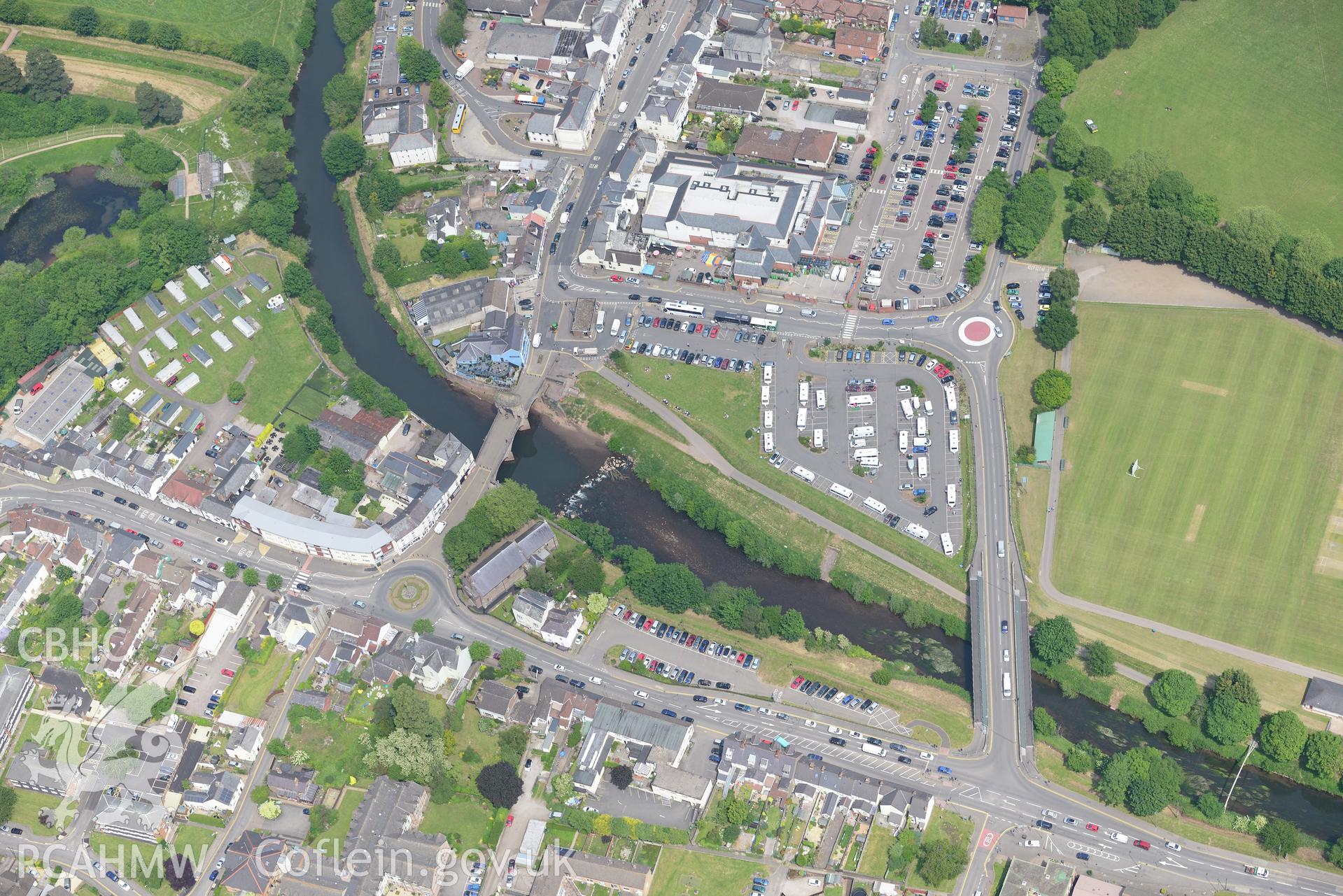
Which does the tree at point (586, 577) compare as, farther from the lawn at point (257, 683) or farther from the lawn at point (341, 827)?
the lawn at point (257, 683)

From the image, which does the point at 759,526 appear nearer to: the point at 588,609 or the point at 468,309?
the point at 588,609

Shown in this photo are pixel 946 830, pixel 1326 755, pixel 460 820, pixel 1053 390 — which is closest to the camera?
pixel 946 830

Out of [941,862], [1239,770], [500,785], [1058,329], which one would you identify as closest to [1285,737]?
[1239,770]

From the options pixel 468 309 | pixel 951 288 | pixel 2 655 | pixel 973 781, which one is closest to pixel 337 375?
pixel 468 309

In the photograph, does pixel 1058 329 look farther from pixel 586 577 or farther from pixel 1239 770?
pixel 586 577

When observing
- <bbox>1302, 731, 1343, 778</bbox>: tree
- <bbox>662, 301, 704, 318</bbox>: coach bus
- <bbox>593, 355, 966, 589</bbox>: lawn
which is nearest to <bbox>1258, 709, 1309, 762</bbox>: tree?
<bbox>1302, 731, 1343, 778</bbox>: tree

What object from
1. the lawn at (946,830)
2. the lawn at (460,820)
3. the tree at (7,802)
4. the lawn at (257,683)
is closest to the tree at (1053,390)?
the lawn at (946,830)

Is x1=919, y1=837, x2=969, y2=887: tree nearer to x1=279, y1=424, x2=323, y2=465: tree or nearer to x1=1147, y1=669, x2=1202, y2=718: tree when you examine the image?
x1=1147, y1=669, x2=1202, y2=718: tree
